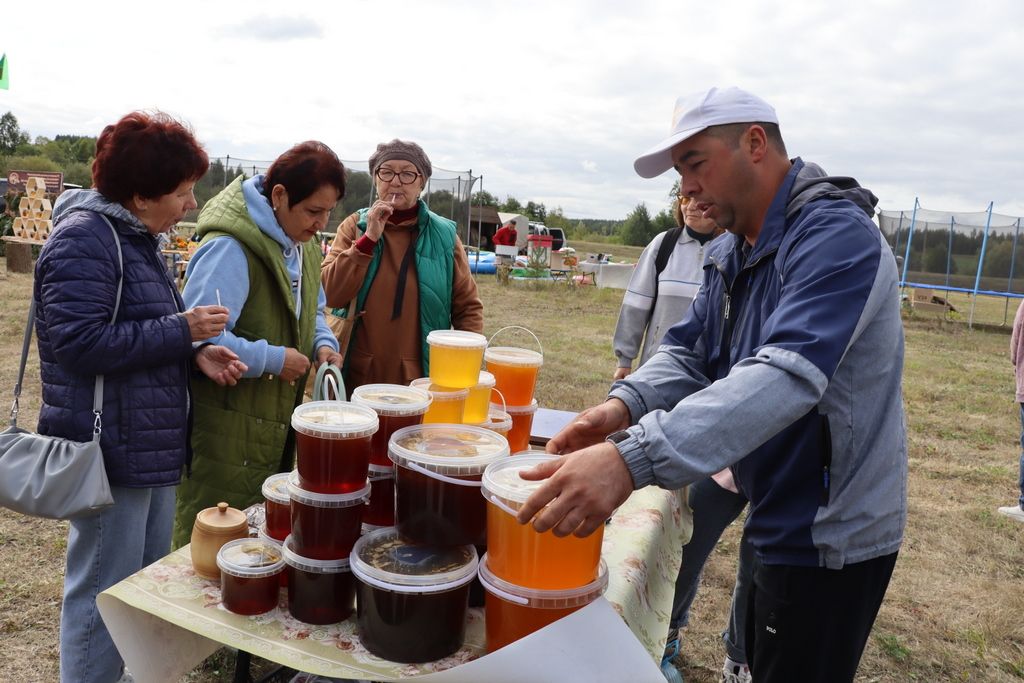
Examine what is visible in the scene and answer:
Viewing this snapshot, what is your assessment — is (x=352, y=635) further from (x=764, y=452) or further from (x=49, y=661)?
(x=49, y=661)

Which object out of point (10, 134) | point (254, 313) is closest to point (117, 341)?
point (254, 313)

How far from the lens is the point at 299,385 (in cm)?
256

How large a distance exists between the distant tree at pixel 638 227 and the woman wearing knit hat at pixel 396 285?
1982 inches

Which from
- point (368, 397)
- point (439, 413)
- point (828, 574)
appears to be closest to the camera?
point (828, 574)

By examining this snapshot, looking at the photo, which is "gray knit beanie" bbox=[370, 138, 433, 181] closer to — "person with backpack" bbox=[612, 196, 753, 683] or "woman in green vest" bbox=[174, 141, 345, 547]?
"woman in green vest" bbox=[174, 141, 345, 547]

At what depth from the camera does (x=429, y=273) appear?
3121 mm

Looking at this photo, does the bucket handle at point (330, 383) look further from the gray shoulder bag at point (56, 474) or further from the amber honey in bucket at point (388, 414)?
the gray shoulder bag at point (56, 474)

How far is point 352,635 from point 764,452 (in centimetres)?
99

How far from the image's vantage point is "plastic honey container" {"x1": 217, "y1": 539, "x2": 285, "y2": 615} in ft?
4.72

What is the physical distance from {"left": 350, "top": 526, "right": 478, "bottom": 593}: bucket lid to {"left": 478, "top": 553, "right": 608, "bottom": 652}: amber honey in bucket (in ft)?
0.20

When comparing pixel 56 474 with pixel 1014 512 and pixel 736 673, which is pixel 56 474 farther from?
pixel 1014 512

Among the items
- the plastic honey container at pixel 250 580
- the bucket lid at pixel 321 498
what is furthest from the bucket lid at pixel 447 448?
the plastic honey container at pixel 250 580

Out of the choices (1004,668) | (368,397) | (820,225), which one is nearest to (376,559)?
(368,397)

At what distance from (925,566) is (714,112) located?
149 inches
